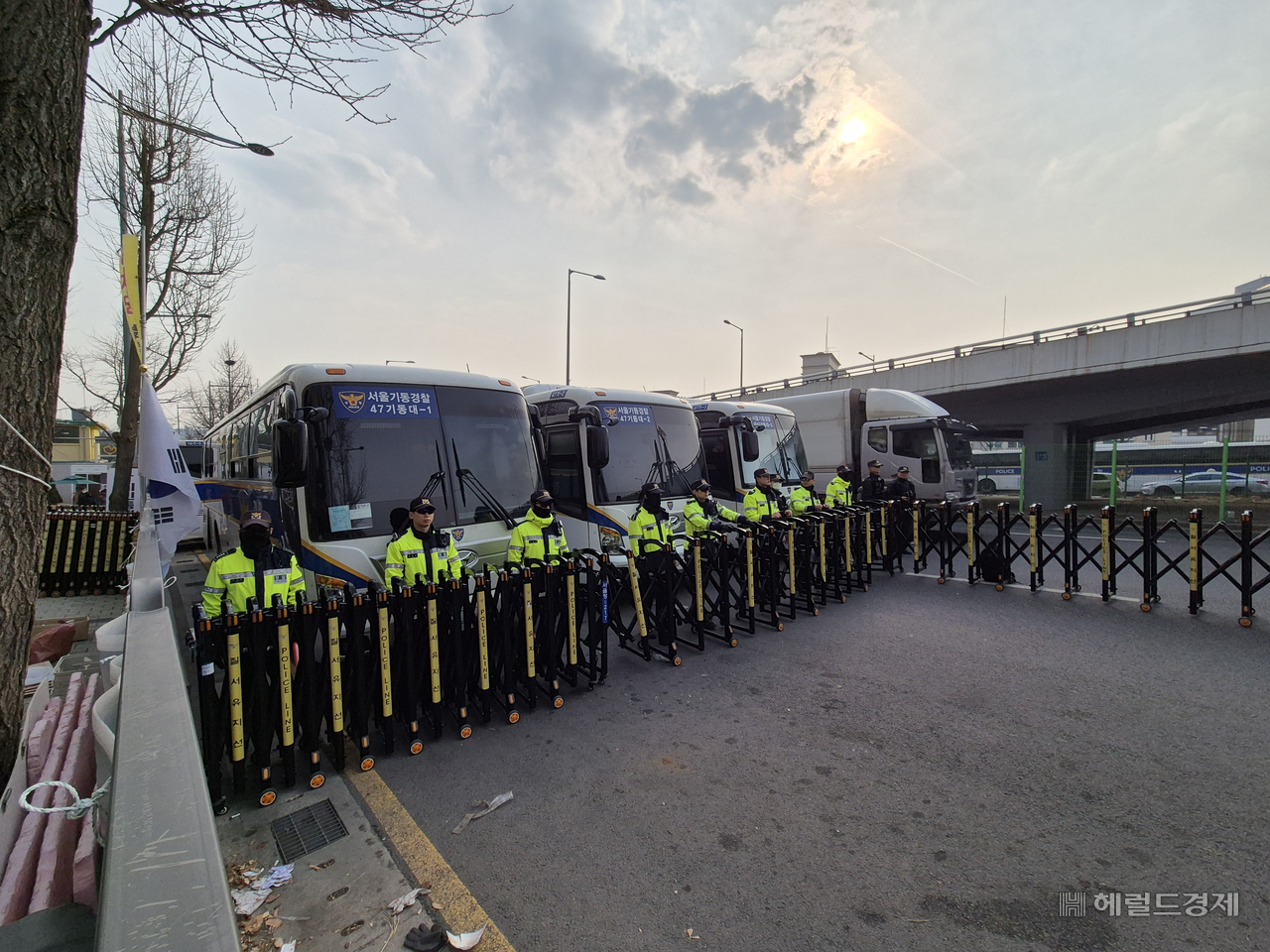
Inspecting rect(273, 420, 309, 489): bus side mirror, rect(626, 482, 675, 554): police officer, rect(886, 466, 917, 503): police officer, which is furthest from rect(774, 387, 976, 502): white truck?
rect(273, 420, 309, 489): bus side mirror

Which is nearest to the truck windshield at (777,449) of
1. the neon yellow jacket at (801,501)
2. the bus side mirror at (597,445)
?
the neon yellow jacket at (801,501)

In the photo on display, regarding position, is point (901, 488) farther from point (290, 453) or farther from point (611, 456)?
point (290, 453)

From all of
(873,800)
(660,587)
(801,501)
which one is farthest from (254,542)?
(801,501)

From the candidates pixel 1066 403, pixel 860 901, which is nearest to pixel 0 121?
pixel 860 901

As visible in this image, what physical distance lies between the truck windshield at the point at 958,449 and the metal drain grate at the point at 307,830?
1360cm

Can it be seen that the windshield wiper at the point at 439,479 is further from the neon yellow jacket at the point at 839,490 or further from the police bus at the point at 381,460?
the neon yellow jacket at the point at 839,490

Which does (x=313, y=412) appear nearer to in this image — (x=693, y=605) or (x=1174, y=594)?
(x=693, y=605)

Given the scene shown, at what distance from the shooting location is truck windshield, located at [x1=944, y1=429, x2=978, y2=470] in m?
13.9

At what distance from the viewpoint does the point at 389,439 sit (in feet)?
19.0

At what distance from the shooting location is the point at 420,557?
197 inches

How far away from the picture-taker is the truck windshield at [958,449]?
13.9 metres

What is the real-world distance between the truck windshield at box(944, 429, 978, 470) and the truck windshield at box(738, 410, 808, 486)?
13.5ft

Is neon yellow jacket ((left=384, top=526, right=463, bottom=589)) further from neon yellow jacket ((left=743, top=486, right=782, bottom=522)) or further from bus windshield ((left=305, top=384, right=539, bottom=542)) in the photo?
neon yellow jacket ((left=743, top=486, right=782, bottom=522))

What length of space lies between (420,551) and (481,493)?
1.28 meters
